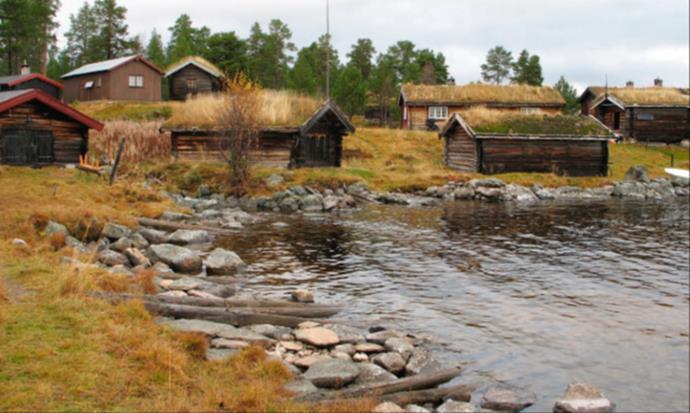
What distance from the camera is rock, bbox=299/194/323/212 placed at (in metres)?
28.7

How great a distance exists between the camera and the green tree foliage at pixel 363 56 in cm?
8300

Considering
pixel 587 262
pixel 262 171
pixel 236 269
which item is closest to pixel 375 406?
pixel 236 269

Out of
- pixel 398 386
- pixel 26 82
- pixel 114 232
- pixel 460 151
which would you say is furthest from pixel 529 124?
pixel 26 82

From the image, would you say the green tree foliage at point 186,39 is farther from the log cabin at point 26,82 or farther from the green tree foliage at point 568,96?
the green tree foliage at point 568,96

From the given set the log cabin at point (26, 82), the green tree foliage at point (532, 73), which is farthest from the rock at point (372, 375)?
the green tree foliage at point (532, 73)

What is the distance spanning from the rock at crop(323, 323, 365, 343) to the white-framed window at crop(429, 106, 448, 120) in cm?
4622

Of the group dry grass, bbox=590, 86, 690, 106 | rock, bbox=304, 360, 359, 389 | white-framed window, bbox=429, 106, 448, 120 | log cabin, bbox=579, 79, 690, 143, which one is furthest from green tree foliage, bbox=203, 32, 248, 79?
rock, bbox=304, 360, 359, 389

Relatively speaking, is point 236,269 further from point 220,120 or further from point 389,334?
point 220,120

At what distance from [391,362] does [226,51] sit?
54529 mm

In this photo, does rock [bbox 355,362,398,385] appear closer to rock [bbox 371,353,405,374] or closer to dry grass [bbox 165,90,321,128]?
rock [bbox 371,353,405,374]

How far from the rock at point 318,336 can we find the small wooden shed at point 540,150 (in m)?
29.8

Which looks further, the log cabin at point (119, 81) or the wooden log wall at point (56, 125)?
the log cabin at point (119, 81)

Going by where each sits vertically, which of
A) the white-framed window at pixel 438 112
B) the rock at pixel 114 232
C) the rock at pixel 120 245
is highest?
the white-framed window at pixel 438 112

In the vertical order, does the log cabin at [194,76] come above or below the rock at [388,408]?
above
